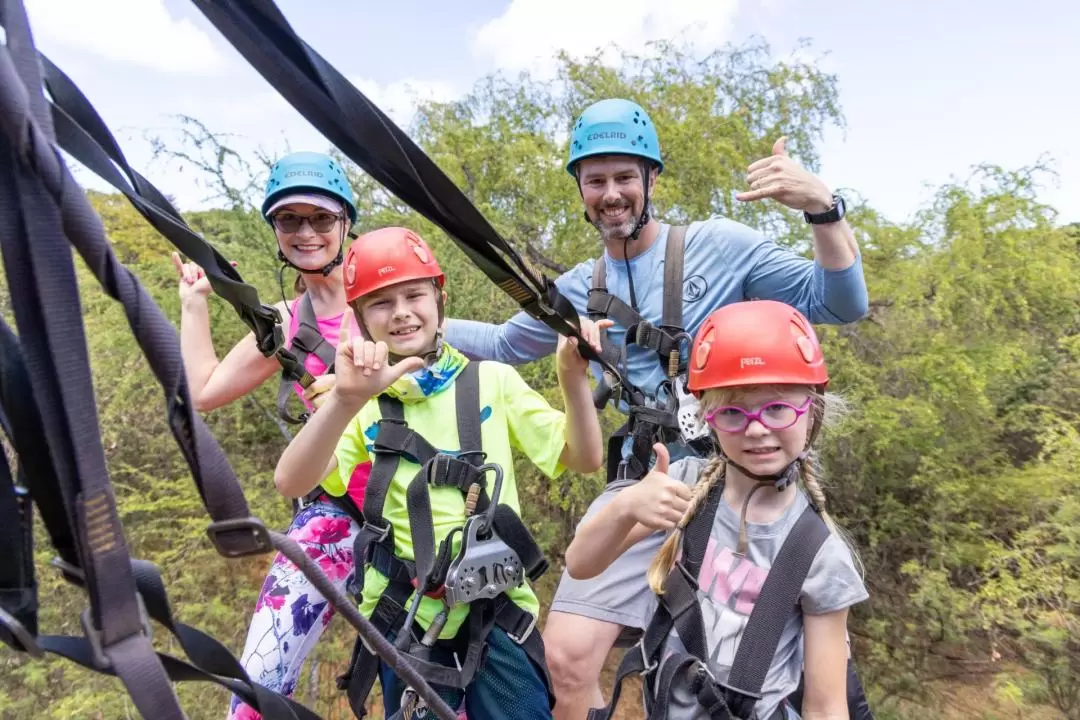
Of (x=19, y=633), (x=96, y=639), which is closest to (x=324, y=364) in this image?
(x=19, y=633)

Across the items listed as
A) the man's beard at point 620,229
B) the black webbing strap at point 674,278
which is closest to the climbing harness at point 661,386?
the black webbing strap at point 674,278

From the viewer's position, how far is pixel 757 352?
6.65 feet

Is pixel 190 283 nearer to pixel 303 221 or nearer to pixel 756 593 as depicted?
pixel 303 221

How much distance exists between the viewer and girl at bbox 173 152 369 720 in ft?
8.48

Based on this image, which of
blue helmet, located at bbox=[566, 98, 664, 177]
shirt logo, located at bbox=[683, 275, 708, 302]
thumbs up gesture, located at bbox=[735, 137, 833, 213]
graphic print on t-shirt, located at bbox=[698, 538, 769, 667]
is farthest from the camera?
blue helmet, located at bbox=[566, 98, 664, 177]

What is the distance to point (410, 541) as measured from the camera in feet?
7.57

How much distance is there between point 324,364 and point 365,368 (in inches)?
44.3

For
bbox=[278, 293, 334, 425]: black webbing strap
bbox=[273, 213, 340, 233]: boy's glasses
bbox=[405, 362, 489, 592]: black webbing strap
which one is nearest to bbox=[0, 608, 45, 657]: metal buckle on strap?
bbox=[405, 362, 489, 592]: black webbing strap

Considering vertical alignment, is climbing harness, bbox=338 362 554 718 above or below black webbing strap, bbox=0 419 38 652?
below

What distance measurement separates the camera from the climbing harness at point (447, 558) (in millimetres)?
2186

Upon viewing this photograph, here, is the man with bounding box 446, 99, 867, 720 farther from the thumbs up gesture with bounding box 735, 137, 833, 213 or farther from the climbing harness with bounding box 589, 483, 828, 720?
the climbing harness with bounding box 589, 483, 828, 720

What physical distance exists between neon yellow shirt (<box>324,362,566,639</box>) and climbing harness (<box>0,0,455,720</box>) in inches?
61.5

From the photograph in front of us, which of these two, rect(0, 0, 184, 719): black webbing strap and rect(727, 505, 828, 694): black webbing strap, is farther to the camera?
rect(727, 505, 828, 694): black webbing strap

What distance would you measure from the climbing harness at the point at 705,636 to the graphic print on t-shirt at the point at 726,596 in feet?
0.12
